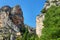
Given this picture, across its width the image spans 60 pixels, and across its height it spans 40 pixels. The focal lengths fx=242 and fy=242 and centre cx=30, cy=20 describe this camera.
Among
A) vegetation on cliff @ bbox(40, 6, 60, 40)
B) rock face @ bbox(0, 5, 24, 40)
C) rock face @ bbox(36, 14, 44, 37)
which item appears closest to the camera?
vegetation on cliff @ bbox(40, 6, 60, 40)

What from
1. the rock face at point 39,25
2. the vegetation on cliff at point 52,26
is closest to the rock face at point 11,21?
the rock face at point 39,25

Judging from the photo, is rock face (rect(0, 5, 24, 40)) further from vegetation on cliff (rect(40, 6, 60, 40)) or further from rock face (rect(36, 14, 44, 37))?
vegetation on cliff (rect(40, 6, 60, 40))

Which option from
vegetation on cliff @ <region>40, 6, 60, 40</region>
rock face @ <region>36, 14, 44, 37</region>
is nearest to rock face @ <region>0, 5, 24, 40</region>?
rock face @ <region>36, 14, 44, 37</region>

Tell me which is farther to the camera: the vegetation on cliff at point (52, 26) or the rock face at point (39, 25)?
the rock face at point (39, 25)

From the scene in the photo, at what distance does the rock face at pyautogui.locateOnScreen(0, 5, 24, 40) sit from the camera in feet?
233

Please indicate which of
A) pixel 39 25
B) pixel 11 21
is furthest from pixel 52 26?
pixel 11 21

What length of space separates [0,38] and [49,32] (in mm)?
47112

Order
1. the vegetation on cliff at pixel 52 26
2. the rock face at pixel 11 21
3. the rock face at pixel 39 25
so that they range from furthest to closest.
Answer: the rock face at pixel 11 21
the rock face at pixel 39 25
the vegetation on cliff at pixel 52 26

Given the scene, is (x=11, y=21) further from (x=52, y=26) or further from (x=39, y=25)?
(x=52, y=26)

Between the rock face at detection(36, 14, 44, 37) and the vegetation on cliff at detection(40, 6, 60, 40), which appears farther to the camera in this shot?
the rock face at detection(36, 14, 44, 37)

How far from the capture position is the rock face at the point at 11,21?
71.0 metres

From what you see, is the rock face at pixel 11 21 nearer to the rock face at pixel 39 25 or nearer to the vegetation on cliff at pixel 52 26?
the rock face at pixel 39 25

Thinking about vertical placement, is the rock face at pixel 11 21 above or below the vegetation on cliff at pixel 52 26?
above

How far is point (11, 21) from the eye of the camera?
7888 cm
